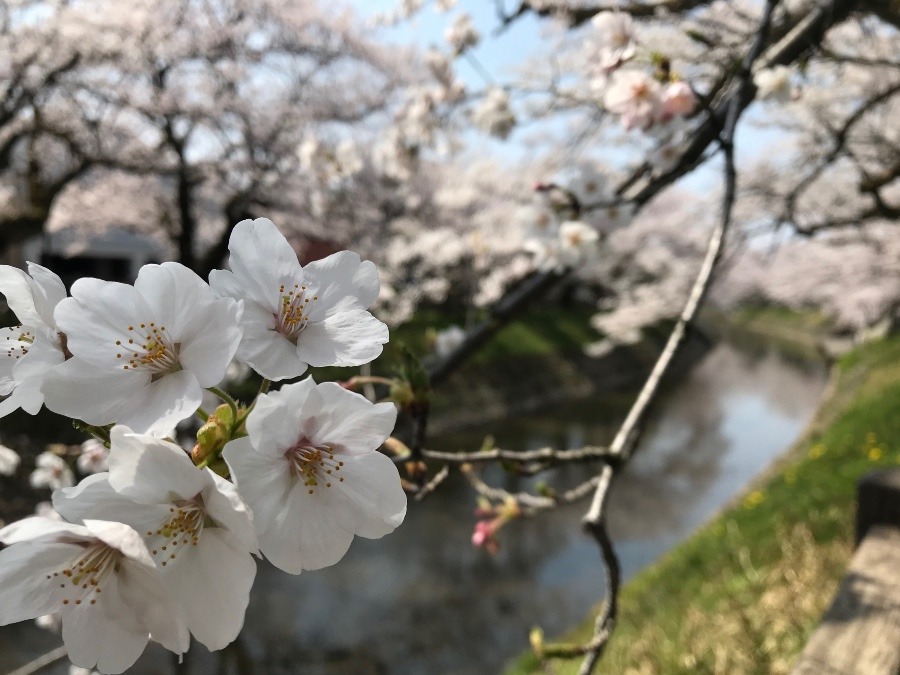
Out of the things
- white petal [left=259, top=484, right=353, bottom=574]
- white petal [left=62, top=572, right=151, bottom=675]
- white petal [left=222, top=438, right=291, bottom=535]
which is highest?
white petal [left=222, top=438, right=291, bottom=535]

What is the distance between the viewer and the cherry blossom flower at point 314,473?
19.1 inches

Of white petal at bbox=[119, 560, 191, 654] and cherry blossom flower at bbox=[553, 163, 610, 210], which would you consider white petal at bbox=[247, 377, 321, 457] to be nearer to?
white petal at bbox=[119, 560, 191, 654]

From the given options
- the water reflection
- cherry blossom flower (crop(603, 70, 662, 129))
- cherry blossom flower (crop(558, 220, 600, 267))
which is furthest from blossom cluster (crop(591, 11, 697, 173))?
the water reflection

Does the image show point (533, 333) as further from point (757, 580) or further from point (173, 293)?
point (173, 293)

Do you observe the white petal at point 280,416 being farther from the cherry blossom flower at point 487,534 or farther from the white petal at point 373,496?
the cherry blossom flower at point 487,534

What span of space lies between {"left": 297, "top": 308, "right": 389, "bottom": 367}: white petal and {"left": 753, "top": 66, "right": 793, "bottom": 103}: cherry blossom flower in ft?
4.06

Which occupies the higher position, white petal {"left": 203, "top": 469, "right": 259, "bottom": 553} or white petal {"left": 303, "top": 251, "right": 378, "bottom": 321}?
white petal {"left": 303, "top": 251, "right": 378, "bottom": 321}

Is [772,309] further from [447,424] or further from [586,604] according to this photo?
[586,604]

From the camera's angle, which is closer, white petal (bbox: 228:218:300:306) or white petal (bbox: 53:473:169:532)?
white petal (bbox: 53:473:169:532)

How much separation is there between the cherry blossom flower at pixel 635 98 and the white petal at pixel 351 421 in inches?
53.2

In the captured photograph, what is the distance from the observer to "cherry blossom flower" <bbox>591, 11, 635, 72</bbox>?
1.72 meters

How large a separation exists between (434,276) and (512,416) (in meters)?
3.16

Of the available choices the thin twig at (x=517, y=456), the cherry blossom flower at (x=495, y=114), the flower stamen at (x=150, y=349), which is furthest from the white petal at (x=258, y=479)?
the cherry blossom flower at (x=495, y=114)

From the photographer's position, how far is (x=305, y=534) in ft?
1.69
